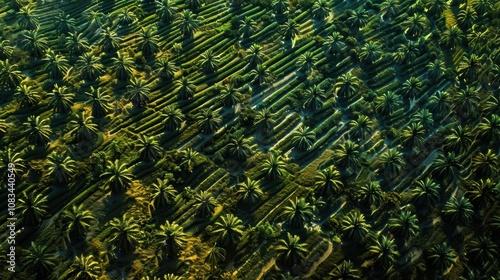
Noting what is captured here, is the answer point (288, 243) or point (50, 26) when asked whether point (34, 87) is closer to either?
point (50, 26)

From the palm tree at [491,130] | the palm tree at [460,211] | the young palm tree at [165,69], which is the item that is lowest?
the palm tree at [460,211]

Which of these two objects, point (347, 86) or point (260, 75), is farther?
point (260, 75)

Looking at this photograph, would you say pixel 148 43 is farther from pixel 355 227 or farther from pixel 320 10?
pixel 355 227

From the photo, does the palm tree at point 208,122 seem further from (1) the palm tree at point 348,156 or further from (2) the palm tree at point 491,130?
(2) the palm tree at point 491,130

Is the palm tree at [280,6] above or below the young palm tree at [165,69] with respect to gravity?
above

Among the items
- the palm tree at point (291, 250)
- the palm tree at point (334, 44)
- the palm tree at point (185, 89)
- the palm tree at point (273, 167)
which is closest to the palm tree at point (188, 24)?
the palm tree at point (185, 89)

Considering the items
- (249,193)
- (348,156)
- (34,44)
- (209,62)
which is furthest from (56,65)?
(348,156)
